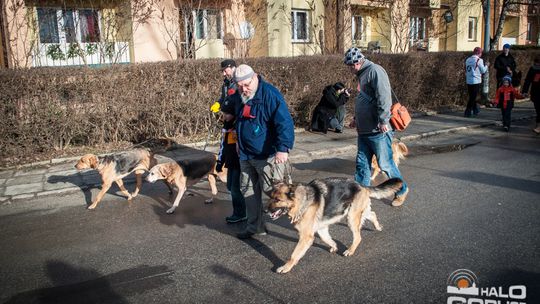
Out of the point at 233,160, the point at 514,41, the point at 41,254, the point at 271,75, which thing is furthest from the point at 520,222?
the point at 514,41

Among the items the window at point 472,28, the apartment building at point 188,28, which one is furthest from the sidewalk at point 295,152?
the window at point 472,28

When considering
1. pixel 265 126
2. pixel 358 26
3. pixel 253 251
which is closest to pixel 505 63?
pixel 358 26

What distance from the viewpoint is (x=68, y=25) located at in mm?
17453

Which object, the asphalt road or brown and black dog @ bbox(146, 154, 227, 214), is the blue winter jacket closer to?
the asphalt road

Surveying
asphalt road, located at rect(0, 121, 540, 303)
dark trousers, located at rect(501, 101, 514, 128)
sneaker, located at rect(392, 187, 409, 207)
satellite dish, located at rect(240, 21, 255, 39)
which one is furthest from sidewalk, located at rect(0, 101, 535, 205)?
satellite dish, located at rect(240, 21, 255, 39)

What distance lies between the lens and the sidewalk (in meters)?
7.72

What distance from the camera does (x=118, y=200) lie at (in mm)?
7266

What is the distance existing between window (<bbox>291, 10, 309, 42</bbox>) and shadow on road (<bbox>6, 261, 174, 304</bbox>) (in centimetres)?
2081

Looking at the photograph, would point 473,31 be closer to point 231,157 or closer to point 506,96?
point 506,96

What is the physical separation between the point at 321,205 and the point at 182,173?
117 inches

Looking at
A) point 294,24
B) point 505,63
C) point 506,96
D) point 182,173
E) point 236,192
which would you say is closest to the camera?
point 236,192

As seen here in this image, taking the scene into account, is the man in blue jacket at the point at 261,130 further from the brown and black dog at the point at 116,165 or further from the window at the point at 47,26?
the window at the point at 47,26

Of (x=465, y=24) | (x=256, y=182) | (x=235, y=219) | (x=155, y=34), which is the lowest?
(x=235, y=219)

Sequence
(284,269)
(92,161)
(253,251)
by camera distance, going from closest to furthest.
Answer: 1. (284,269)
2. (253,251)
3. (92,161)
